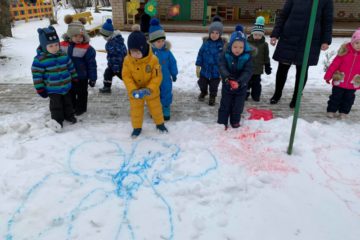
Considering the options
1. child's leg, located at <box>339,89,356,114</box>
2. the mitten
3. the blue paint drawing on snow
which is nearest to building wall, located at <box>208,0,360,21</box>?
child's leg, located at <box>339,89,356,114</box>

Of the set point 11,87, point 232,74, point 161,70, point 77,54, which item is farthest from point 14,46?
point 232,74

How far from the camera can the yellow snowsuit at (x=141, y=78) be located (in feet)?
12.8

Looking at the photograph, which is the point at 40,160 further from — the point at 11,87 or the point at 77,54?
the point at 11,87

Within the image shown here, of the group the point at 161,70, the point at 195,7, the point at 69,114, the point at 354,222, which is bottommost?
the point at 354,222

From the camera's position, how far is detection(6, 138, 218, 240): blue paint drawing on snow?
2.72m

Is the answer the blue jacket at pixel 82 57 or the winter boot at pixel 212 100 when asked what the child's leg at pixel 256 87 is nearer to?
the winter boot at pixel 212 100

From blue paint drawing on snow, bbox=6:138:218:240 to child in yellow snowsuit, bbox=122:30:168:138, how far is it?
0.41 meters

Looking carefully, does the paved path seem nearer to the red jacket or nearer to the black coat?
the red jacket

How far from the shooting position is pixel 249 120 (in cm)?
471

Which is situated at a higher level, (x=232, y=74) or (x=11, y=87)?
(x=232, y=74)

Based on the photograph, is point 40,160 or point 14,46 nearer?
point 40,160

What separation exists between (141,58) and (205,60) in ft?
5.06

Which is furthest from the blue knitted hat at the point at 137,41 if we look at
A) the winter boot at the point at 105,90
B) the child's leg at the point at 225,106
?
the winter boot at the point at 105,90

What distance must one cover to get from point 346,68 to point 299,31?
907mm
